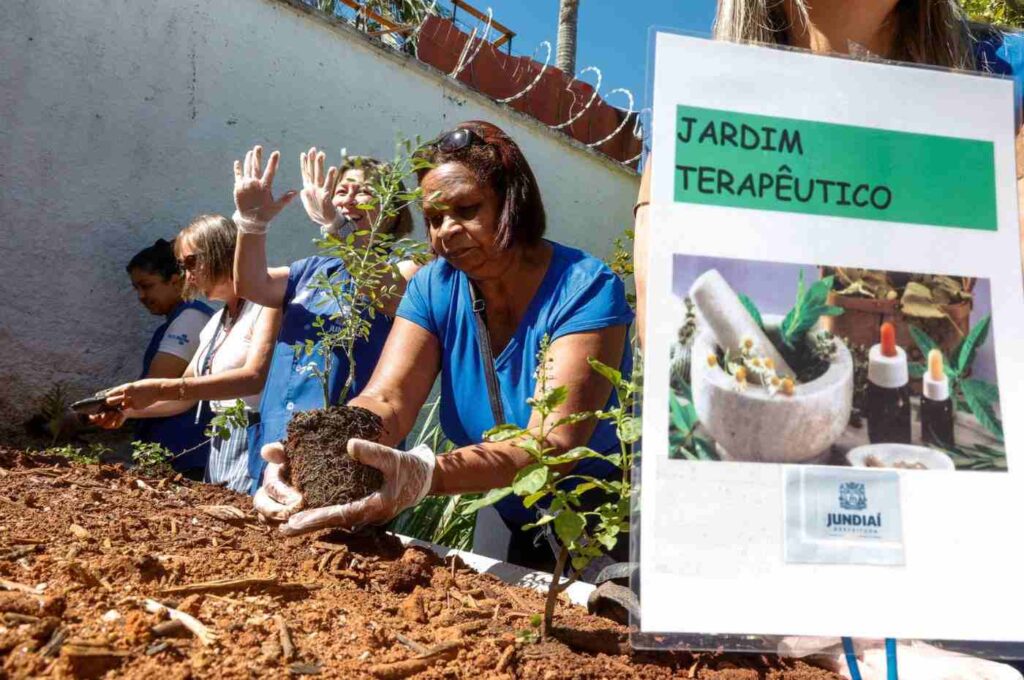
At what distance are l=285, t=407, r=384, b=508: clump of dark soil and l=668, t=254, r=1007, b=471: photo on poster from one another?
107 cm

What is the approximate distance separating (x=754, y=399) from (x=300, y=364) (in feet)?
6.96

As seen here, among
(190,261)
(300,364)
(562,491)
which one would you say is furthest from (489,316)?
(190,261)

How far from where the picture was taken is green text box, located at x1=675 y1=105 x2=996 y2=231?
3.26 ft

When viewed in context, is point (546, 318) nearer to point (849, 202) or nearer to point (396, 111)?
point (849, 202)

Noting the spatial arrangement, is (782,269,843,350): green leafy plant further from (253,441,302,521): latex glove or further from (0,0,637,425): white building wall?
(0,0,637,425): white building wall

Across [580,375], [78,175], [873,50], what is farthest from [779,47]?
[78,175]

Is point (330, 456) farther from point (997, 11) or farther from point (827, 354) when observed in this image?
point (997, 11)

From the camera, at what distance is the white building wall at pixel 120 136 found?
4.29 meters

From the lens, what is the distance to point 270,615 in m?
1.40

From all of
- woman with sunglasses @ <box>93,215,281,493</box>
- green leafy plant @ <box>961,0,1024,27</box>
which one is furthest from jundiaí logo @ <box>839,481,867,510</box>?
green leafy plant @ <box>961,0,1024,27</box>

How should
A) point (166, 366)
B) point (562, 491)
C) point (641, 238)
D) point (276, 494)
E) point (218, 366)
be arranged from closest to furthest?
1. point (641, 238)
2. point (562, 491)
3. point (276, 494)
4. point (218, 366)
5. point (166, 366)

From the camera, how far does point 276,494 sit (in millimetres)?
2045

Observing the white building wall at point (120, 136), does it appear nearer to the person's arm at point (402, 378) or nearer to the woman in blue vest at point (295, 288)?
the woman in blue vest at point (295, 288)

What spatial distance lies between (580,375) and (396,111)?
13.9ft
